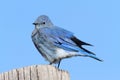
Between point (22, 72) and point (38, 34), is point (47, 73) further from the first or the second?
point (38, 34)

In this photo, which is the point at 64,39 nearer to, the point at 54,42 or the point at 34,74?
the point at 54,42

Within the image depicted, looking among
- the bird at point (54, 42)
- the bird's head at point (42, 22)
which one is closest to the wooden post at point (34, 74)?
the bird at point (54, 42)

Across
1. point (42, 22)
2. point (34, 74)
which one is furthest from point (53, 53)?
point (34, 74)

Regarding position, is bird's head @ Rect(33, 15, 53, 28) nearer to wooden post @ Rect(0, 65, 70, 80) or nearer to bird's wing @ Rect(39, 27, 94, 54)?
bird's wing @ Rect(39, 27, 94, 54)

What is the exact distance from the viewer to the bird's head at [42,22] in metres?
6.37

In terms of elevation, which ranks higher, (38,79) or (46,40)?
(46,40)

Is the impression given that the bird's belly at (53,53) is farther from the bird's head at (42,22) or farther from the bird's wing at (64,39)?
the bird's head at (42,22)

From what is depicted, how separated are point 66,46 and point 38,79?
2.29 metres

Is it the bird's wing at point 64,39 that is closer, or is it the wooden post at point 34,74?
the wooden post at point 34,74

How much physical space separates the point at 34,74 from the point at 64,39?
237 cm

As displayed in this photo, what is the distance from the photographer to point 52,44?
6188 mm

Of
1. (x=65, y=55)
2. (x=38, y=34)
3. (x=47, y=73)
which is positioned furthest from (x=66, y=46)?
(x=47, y=73)

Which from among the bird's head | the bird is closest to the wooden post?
the bird

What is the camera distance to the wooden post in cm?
381
